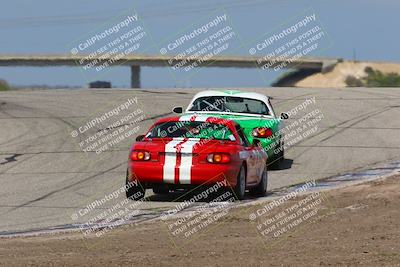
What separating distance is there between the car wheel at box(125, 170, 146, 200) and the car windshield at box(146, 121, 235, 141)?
2.60 feet

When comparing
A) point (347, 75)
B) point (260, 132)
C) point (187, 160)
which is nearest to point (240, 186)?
point (187, 160)

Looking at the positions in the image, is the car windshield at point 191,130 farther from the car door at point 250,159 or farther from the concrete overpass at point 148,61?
the concrete overpass at point 148,61

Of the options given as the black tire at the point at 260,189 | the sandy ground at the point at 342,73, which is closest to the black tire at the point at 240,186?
Result: the black tire at the point at 260,189

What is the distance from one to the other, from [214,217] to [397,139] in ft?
41.9

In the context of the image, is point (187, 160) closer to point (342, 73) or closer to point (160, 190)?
point (160, 190)

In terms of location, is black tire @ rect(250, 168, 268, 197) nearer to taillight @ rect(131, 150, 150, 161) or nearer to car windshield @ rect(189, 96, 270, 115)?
taillight @ rect(131, 150, 150, 161)

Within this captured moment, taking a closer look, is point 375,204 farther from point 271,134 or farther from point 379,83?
point 379,83

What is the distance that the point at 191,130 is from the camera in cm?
1482

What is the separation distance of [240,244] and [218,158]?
14.6 feet

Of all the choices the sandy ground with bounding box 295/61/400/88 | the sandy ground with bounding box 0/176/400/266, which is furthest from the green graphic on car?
the sandy ground with bounding box 295/61/400/88

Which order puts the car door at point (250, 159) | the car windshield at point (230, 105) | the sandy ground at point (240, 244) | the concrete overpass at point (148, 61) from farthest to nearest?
the concrete overpass at point (148, 61), the car windshield at point (230, 105), the car door at point (250, 159), the sandy ground at point (240, 244)

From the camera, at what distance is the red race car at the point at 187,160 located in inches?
555

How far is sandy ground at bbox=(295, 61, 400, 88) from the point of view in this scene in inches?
3755

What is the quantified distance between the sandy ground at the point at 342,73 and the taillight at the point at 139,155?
81038 millimetres
